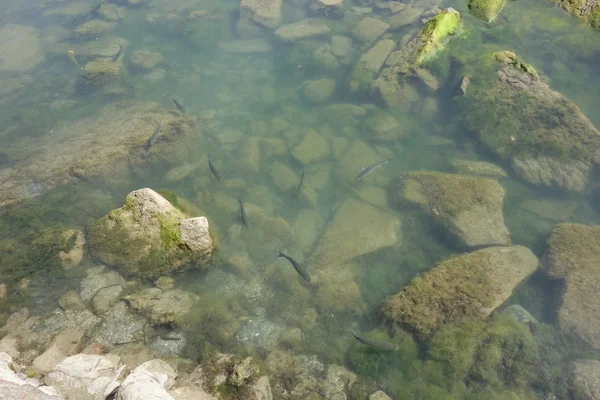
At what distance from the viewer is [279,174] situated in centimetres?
941

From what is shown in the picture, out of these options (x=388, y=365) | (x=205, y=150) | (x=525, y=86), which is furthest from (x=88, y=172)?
(x=525, y=86)

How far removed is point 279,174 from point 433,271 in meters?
4.76

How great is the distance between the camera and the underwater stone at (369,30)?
12.3 metres

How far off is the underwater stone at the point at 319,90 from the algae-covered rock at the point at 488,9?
5559 millimetres

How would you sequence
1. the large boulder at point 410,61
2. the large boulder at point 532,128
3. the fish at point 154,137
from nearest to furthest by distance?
1. the large boulder at point 532,128
2. the fish at point 154,137
3. the large boulder at point 410,61

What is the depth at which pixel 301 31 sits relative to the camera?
43.4 feet

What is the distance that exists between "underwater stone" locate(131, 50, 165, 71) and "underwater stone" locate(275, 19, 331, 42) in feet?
15.5

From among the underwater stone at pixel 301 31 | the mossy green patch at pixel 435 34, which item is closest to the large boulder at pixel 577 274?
the mossy green patch at pixel 435 34

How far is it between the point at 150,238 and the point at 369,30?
421 inches

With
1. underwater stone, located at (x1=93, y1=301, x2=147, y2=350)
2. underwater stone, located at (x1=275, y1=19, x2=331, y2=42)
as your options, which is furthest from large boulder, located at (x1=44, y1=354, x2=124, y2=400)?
underwater stone, located at (x1=275, y1=19, x2=331, y2=42)

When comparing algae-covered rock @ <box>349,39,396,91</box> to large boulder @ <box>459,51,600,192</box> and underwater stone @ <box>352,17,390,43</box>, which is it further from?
large boulder @ <box>459,51,600,192</box>

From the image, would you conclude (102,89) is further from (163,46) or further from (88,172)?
(88,172)

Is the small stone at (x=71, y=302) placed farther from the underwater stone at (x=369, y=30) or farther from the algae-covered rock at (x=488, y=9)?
the algae-covered rock at (x=488, y=9)

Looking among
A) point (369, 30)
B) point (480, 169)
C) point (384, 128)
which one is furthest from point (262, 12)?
point (480, 169)
